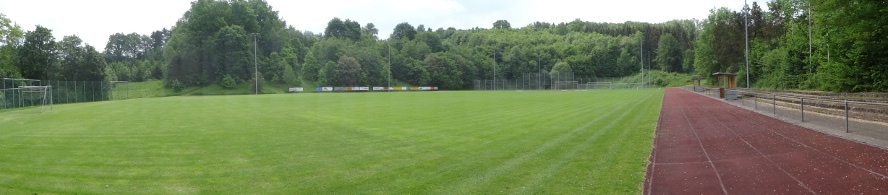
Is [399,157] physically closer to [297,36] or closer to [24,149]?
[24,149]

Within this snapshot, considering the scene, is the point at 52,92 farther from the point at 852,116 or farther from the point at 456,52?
the point at 456,52

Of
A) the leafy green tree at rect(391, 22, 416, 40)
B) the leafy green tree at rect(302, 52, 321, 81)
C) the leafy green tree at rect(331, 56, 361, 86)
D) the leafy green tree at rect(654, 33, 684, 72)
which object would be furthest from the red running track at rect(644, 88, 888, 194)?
the leafy green tree at rect(391, 22, 416, 40)

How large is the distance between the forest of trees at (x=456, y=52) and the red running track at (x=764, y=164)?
29.8ft

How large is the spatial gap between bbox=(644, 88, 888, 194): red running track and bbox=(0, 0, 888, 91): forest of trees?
29.8 ft

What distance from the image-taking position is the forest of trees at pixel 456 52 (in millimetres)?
26594

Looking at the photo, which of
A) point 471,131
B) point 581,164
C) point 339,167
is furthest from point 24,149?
point 581,164

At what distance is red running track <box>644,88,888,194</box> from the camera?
6.68 m

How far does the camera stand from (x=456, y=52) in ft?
412

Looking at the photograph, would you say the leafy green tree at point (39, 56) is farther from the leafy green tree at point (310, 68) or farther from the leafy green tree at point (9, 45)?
the leafy green tree at point (310, 68)

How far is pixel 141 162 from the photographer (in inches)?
370

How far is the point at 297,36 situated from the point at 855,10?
109m

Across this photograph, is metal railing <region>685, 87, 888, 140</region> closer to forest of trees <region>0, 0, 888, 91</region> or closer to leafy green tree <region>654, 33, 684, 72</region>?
forest of trees <region>0, 0, 888, 91</region>

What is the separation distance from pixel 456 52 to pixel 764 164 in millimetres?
117721

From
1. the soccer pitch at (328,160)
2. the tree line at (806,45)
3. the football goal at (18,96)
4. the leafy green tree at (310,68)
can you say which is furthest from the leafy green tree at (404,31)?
the soccer pitch at (328,160)
